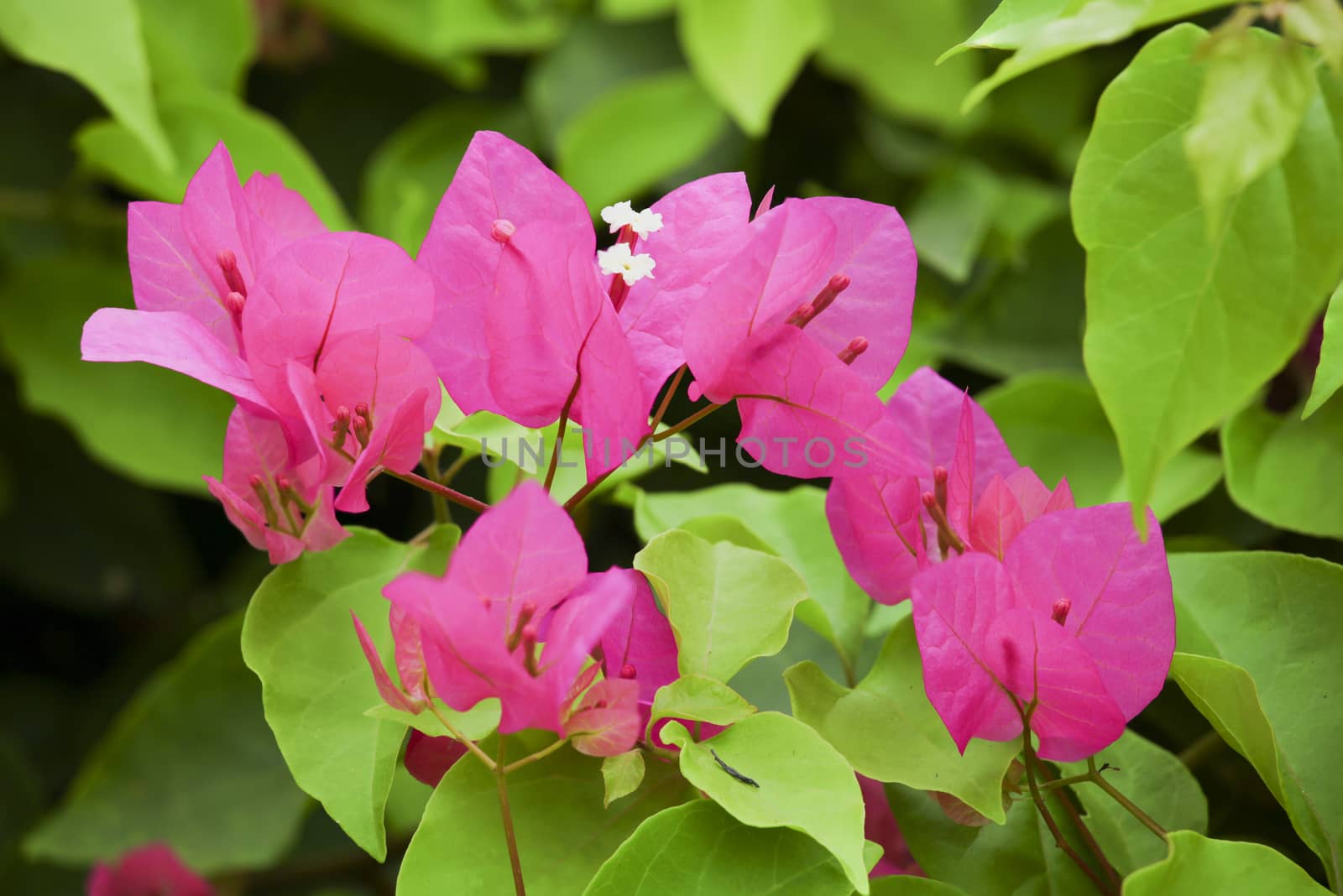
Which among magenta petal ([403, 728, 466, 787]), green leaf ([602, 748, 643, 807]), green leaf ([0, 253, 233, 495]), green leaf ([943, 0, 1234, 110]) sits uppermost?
green leaf ([943, 0, 1234, 110])

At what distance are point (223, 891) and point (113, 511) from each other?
33 centimetres

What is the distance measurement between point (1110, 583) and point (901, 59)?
20.9 inches

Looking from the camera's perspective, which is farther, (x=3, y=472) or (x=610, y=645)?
(x=3, y=472)

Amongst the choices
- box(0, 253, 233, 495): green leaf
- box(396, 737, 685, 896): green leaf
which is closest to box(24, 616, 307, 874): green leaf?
box(0, 253, 233, 495): green leaf

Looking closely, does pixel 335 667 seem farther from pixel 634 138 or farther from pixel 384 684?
pixel 634 138

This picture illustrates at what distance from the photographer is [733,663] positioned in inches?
12.4

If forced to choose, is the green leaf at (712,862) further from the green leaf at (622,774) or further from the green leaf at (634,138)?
the green leaf at (634,138)

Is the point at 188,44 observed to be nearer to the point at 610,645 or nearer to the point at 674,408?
the point at 674,408

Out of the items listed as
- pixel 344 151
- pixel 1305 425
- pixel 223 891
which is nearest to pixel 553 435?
pixel 1305 425

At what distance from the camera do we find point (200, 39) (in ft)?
2.30

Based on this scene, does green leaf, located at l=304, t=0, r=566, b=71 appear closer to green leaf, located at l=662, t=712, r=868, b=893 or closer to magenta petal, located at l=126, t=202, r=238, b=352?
magenta petal, located at l=126, t=202, r=238, b=352

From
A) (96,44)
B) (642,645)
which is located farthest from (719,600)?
(96,44)

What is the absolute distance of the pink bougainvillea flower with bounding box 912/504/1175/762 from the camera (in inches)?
11.9

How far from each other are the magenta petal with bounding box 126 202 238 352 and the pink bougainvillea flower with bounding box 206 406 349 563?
0.02m
